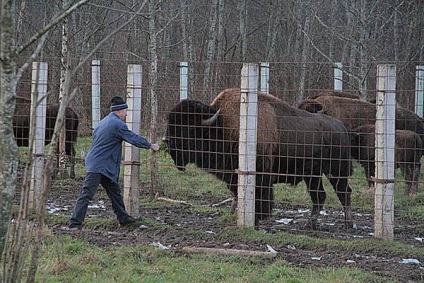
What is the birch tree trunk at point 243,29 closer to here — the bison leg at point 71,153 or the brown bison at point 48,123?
the brown bison at point 48,123

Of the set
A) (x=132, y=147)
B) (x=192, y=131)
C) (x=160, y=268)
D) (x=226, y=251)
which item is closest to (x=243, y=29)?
(x=192, y=131)

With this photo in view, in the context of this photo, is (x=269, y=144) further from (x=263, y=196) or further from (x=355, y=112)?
(x=355, y=112)

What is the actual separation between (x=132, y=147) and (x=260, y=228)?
2.32 metres

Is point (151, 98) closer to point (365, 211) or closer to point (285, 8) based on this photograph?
point (365, 211)

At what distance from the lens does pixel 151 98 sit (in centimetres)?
1412

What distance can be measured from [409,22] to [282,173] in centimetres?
1877

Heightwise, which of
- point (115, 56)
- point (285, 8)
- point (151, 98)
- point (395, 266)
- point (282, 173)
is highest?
point (285, 8)

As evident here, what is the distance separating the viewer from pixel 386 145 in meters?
10.1

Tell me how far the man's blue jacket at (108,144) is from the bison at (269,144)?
130cm

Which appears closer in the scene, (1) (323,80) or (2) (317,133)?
(2) (317,133)

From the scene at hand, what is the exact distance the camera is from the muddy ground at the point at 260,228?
874 cm

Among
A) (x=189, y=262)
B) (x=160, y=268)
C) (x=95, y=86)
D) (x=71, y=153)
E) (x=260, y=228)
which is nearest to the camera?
(x=160, y=268)

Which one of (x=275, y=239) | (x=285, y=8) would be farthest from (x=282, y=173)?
(x=285, y=8)

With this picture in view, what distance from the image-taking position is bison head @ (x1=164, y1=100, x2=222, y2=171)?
38.9ft
